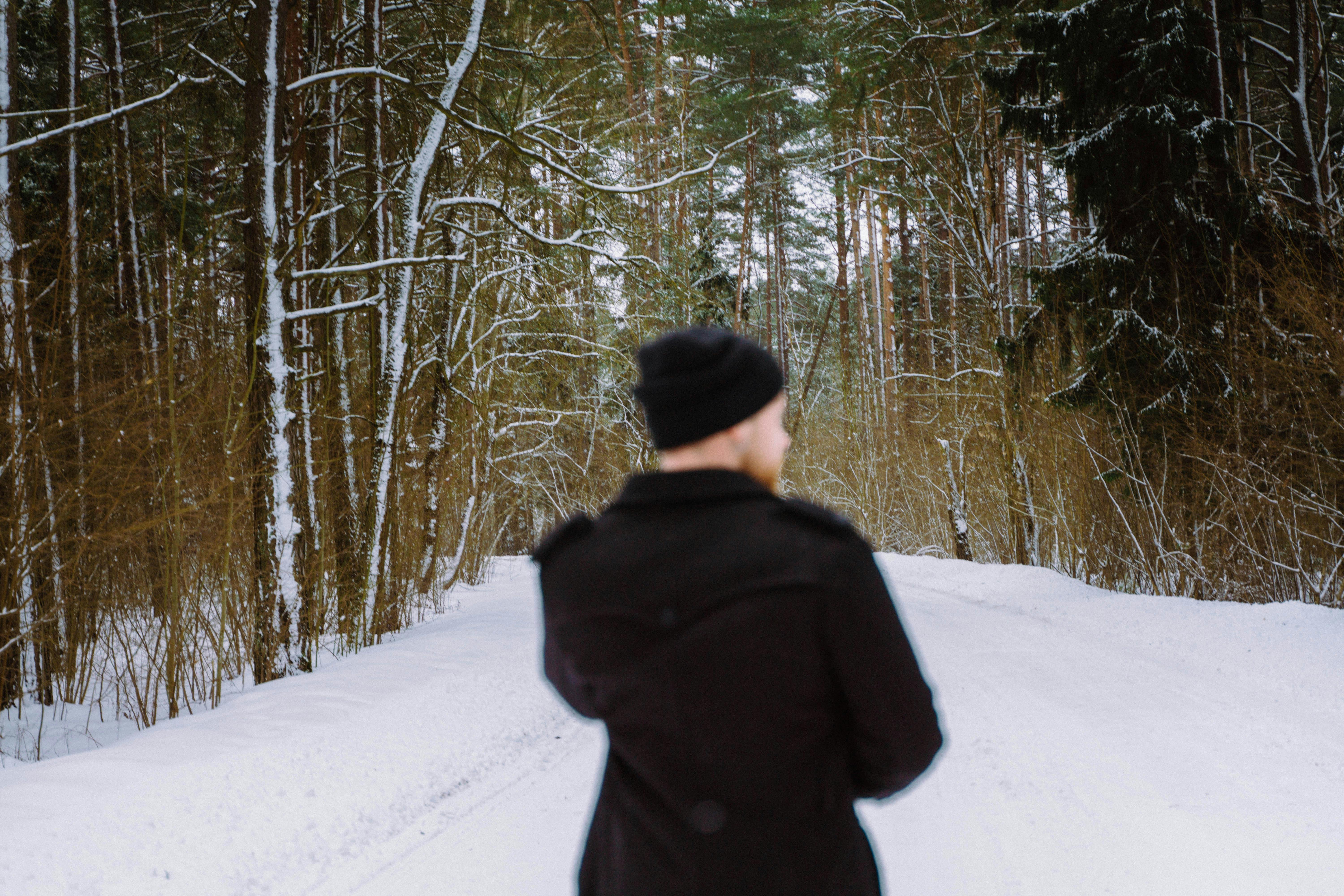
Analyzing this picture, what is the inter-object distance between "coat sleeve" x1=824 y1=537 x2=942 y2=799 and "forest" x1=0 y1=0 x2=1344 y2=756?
586cm

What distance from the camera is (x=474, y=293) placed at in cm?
1127

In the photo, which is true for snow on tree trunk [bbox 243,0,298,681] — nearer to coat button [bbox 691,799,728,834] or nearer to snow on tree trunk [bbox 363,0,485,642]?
snow on tree trunk [bbox 363,0,485,642]

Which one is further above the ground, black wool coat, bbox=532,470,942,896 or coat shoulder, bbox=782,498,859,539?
coat shoulder, bbox=782,498,859,539

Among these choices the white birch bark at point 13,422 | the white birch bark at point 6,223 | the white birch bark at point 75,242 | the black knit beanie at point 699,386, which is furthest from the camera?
the white birch bark at point 75,242

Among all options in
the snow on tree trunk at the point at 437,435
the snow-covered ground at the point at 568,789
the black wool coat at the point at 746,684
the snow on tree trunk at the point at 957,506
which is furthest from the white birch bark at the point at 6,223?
the snow on tree trunk at the point at 957,506

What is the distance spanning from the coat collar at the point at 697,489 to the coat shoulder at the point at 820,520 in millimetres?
48

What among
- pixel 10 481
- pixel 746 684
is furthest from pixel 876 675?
pixel 10 481

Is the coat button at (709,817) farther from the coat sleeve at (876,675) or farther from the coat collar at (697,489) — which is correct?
the coat collar at (697,489)

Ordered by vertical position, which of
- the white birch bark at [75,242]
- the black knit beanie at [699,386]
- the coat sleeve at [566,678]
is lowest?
the coat sleeve at [566,678]

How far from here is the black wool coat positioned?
1303 millimetres

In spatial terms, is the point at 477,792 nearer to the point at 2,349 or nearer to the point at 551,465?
the point at 2,349

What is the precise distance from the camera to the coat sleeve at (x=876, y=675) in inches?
51.1

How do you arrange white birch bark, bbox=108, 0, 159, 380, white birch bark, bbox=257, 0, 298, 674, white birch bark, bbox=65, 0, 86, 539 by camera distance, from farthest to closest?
white birch bark, bbox=108, 0, 159, 380 → white birch bark, bbox=257, 0, 298, 674 → white birch bark, bbox=65, 0, 86, 539

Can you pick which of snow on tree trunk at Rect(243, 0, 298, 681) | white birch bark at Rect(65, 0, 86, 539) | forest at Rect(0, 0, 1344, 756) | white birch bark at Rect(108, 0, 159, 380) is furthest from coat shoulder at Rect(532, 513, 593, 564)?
white birch bark at Rect(108, 0, 159, 380)
